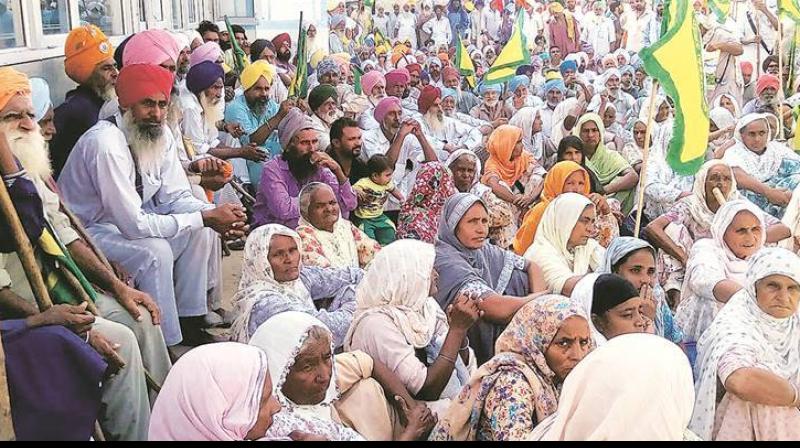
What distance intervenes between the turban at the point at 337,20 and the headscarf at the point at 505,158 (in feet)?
28.9

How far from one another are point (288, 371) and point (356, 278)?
1360 millimetres

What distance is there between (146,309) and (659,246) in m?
2.63

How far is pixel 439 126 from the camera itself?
723 cm

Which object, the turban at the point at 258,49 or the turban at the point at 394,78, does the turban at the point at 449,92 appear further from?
the turban at the point at 258,49

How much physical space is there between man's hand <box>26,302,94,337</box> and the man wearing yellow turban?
10.2ft

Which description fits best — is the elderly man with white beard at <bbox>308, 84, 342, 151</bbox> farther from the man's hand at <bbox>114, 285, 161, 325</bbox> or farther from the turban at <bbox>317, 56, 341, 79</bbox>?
the man's hand at <bbox>114, 285, 161, 325</bbox>

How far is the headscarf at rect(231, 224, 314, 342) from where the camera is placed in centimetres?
315

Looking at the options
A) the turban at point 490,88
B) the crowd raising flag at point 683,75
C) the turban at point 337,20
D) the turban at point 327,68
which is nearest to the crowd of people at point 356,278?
the crowd raising flag at point 683,75

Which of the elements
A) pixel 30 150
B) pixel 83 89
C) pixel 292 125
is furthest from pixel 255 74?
pixel 30 150

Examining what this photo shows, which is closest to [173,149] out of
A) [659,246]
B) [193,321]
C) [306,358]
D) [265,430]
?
[193,321]

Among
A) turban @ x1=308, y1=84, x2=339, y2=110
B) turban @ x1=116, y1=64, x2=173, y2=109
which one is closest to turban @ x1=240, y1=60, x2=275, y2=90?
turban @ x1=308, y1=84, x2=339, y2=110

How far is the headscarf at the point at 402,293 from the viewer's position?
2.86 meters

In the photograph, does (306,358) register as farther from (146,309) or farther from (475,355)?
(475,355)

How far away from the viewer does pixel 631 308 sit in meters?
2.77
